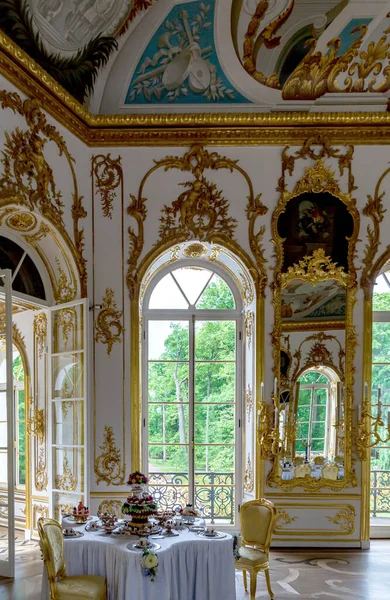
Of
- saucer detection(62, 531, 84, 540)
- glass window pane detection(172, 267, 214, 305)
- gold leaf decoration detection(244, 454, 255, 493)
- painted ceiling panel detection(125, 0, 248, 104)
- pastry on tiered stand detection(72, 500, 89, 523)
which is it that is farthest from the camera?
glass window pane detection(172, 267, 214, 305)

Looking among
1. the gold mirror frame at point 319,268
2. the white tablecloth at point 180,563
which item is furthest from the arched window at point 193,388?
the white tablecloth at point 180,563

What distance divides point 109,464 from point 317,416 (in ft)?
8.12

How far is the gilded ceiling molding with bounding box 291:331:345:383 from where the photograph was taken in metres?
6.32

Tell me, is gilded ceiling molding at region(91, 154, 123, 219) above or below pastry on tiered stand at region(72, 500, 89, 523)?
above

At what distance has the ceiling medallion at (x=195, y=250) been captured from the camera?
669cm

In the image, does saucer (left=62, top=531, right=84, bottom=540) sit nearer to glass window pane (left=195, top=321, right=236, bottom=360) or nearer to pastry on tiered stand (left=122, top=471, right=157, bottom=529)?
pastry on tiered stand (left=122, top=471, right=157, bottom=529)

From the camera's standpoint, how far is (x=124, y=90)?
248 inches

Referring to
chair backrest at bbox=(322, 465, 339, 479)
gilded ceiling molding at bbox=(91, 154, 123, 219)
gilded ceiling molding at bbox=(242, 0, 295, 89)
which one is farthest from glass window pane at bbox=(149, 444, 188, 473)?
gilded ceiling molding at bbox=(242, 0, 295, 89)

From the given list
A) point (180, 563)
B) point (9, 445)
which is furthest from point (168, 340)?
point (180, 563)

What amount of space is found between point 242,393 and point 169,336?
1.20 m

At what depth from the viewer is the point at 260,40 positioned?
6133 mm

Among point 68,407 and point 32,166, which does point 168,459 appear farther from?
point 32,166

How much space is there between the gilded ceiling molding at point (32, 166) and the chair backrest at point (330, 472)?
377 cm

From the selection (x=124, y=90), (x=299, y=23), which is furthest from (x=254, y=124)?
(x=124, y=90)
